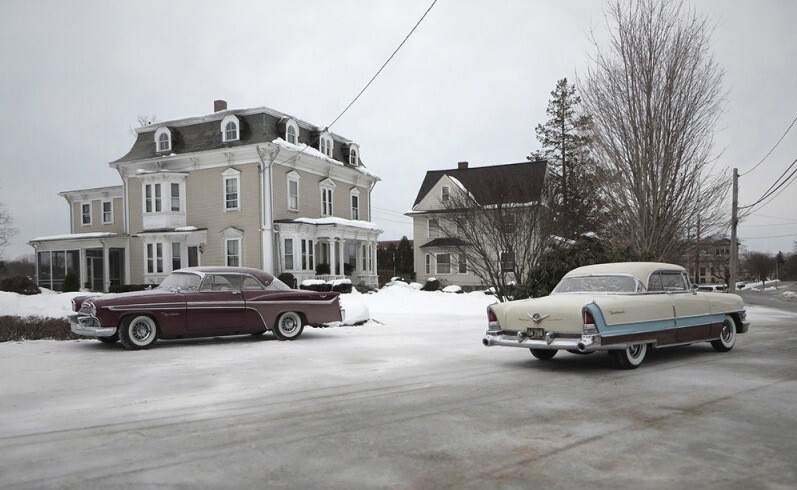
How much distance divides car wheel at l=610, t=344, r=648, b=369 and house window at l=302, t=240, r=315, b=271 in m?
23.9

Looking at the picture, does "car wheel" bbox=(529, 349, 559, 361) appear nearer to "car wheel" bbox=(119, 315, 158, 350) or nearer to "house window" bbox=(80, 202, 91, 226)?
"car wheel" bbox=(119, 315, 158, 350)

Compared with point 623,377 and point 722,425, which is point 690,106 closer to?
point 623,377

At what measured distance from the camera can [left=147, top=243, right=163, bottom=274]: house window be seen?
1268 inches

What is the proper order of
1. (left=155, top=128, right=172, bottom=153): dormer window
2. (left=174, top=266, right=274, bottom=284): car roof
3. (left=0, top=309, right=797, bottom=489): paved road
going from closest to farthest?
1. (left=0, top=309, right=797, bottom=489): paved road
2. (left=174, top=266, right=274, bottom=284): car roof
3. (left=155, top=128, right=172, bottom=153): dormer window

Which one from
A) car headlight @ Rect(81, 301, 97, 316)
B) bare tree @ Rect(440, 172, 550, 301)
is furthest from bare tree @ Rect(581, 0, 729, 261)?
car headlight @ Rect(81, 301, 97, 316)

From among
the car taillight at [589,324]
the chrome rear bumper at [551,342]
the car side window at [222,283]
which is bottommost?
the chrome rear bumper at [551,342]

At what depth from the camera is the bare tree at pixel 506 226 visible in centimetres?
2016

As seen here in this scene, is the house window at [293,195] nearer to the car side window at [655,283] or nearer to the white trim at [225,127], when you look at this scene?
the white trim at [225,127]

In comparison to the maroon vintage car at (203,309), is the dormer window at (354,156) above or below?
above

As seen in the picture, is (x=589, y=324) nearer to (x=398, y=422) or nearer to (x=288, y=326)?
(x=398, y=422)

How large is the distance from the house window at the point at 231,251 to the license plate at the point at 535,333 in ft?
81.0

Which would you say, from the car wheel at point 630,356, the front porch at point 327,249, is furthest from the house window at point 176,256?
the car wheel at point 630,356

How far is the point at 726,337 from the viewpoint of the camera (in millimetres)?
10656

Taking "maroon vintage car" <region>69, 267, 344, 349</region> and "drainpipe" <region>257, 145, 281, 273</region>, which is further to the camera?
"drainpipe" <region>257, 145, 281, 273</region>
